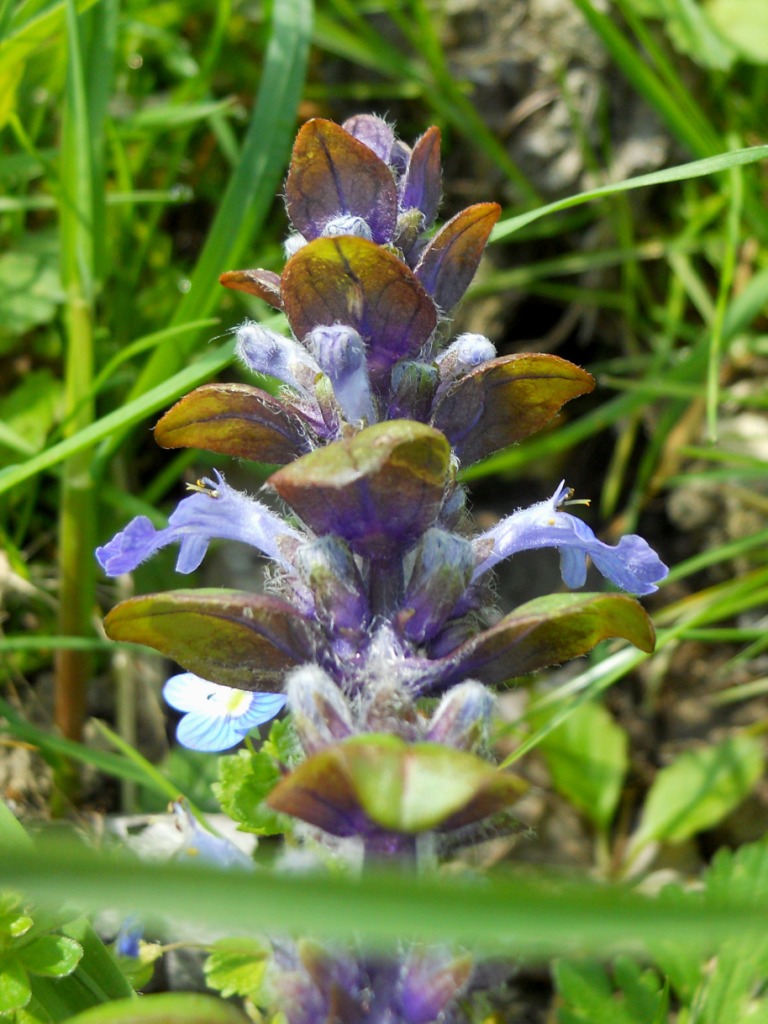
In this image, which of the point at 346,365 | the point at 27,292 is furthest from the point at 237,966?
the point at 27,292

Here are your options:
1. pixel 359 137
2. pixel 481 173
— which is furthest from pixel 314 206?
pixel 481 173

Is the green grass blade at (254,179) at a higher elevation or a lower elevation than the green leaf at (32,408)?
higher

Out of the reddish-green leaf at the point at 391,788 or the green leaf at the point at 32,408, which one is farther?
the green leaf at the point at 32,408

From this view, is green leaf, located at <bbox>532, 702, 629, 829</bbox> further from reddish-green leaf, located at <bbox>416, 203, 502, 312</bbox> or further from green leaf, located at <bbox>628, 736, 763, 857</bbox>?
reddish-green leaf, located at <bbox>416, 203, 502, 312</bbox>

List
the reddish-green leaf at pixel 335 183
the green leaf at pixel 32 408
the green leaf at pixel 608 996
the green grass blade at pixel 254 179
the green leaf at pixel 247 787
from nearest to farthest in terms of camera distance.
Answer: the reddish-green leaf at pixel 335 183
the green leaf at pixel 247 787
the green leaf at pixel 608 996
the green grass blade at pixel 254 179
the green leaf at pixel 32 408

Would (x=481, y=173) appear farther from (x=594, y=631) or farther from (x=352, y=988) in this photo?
(x=352, y=988)

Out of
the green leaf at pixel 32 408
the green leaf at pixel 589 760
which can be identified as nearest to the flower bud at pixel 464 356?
the green leaf at pixel 32 408

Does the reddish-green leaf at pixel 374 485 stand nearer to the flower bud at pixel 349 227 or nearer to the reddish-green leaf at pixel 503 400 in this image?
the reddish-green leaf at pixel 503 400
